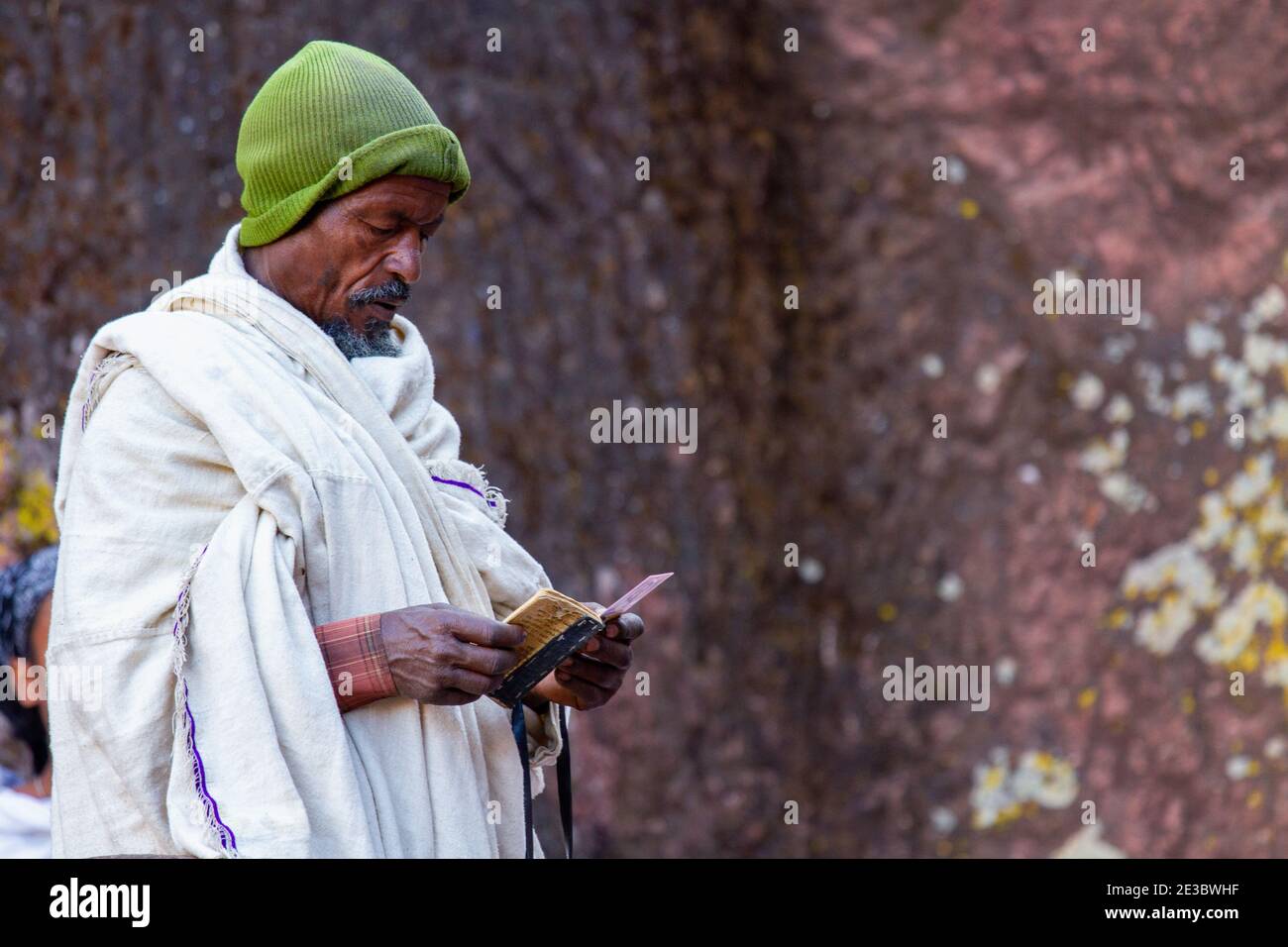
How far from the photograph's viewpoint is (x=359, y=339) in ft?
8.91

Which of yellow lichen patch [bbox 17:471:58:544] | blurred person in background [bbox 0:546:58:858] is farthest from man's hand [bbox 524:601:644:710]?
yellow lichen patch [bbox 17:471:58:544]

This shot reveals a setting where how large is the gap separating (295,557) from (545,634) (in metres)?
0.39

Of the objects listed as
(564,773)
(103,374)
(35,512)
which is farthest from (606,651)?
(35,512)

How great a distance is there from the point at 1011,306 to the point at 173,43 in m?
2.67

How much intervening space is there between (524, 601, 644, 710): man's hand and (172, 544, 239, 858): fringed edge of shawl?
0.64m

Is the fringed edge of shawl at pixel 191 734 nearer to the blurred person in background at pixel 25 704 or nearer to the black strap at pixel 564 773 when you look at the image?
the black strap at pixel 564 773

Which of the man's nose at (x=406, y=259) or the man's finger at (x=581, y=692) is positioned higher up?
the man's nose at (x=406, y=259)

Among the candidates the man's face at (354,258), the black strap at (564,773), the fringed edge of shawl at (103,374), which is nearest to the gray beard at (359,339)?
the man's face at (354,258)

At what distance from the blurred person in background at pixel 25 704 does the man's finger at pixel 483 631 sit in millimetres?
2102

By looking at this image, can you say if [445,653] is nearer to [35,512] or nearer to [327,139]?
[327,139]

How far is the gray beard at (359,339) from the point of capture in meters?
2.70

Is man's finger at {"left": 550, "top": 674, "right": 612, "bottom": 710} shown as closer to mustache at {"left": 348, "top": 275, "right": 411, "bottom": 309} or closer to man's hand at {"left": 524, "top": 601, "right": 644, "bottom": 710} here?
man's hand at {"left": 524, "top": 601, "right": 644, "bottom": 710}

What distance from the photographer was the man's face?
105 inches

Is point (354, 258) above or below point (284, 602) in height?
above
